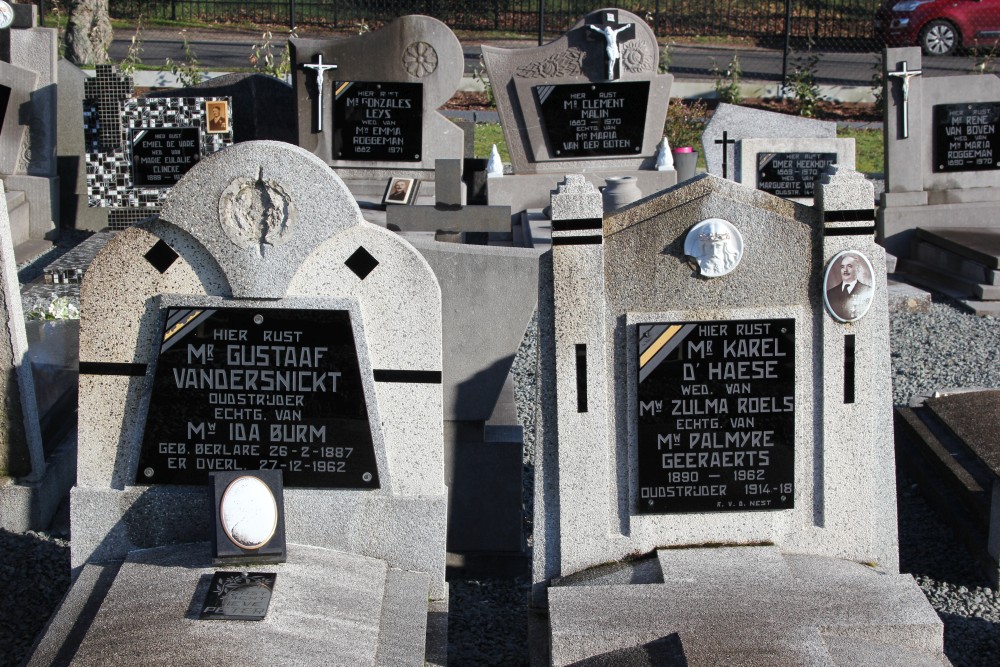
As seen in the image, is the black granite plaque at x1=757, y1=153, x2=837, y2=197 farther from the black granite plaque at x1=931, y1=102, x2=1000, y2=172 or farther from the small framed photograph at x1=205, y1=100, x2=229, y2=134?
the small framed photograph at x1=205, y1=100, x2=229, y2=134

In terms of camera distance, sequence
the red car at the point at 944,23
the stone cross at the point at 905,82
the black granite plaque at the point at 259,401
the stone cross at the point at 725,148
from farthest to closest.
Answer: the red car at the point at 944,23, the stone cross at the point at 905,82, the stone cross at the point at 725,148, the black granite plaque at the point at 259,401

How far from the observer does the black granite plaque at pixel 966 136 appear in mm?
11016

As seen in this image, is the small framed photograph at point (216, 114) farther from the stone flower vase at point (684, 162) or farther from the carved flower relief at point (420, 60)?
the stone flower vase at point (684, 162)

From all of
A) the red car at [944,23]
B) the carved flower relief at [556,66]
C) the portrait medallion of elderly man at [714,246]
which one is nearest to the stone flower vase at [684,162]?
the carved flower relief at [556,66]

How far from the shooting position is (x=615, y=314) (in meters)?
4.71

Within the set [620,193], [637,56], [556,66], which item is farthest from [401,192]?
[637,56]

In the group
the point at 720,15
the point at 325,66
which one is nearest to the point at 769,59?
the point at 720,15

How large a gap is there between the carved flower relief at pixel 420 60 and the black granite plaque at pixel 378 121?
134 mm

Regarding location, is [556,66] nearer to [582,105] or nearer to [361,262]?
[582,105]

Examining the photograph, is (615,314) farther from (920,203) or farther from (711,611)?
(920,203)

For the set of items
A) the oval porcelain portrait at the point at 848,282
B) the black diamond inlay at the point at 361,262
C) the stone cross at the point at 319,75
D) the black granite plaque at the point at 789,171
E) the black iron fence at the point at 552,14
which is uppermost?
the black iron fence at the point at 552,14

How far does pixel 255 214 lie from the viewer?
467cm

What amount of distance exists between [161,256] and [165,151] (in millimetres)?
6590

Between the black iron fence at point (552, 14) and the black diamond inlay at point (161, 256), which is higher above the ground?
the black iron fence at point (552, 14)
